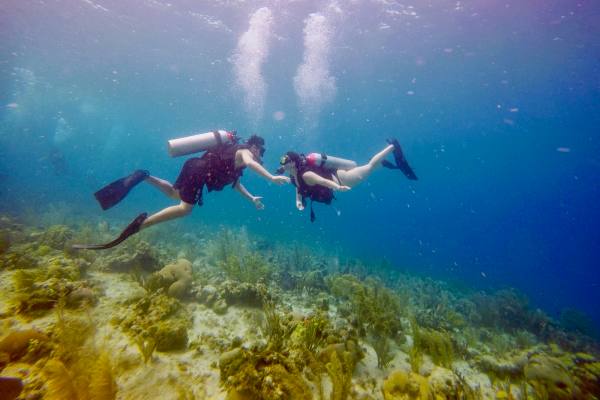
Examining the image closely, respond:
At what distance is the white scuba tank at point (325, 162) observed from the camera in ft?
22.1

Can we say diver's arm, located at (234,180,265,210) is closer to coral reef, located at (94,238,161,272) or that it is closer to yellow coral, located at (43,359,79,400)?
coral reef, located at (94,238,161,272)

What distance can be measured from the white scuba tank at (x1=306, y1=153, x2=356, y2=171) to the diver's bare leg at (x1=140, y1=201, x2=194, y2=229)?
3.23 meters

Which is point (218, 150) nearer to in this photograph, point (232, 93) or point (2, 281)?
point (2, 281)

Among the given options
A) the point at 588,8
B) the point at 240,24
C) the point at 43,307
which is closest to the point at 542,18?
the point at 588,8

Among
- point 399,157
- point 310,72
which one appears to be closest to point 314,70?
point 310,72

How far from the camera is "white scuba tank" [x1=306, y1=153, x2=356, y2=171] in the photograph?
6.73 meters

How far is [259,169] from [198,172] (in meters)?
1.46

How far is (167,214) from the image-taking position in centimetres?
540

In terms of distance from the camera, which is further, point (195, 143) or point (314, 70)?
point (314, 70)

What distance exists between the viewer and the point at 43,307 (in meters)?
4.16

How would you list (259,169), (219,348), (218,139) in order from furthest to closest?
(218,139) → (259,169) → (219,348)

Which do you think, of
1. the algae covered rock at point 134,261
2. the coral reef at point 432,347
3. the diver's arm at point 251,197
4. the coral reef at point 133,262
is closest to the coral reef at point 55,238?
the coral reef at point 133,262

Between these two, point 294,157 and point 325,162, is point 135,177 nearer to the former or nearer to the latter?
point 294,157

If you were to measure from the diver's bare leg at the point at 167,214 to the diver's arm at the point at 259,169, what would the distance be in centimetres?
162
